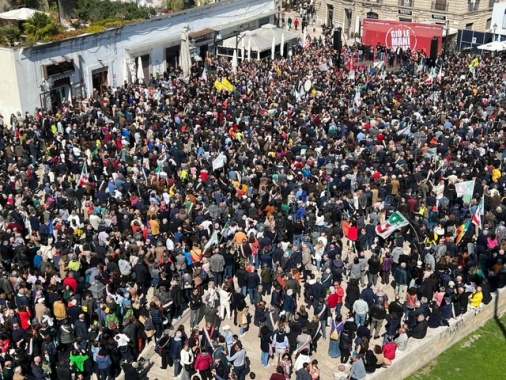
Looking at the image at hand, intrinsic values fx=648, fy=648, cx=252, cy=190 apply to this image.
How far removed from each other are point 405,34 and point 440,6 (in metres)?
9.76

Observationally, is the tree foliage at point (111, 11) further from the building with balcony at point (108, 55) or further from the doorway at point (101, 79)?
the doorway at point (101, 79)

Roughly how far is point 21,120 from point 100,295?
17562 millimetres

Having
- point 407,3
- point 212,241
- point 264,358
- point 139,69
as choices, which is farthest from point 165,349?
point 407,3

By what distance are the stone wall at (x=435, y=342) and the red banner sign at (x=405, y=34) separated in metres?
29.9

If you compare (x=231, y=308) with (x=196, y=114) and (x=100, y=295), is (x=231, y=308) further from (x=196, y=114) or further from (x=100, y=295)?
(x=196, y=114)

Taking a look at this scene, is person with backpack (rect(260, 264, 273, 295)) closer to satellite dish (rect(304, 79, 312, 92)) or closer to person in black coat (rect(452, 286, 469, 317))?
person in black coat (rect(452, 286, 469, 317))

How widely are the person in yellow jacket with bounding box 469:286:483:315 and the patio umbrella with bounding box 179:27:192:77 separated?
25586 millimetres

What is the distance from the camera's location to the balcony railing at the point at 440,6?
169 feet

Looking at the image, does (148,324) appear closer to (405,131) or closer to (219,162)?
(219,162)

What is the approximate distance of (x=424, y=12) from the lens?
52.7m

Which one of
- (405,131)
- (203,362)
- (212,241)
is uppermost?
(405,131)

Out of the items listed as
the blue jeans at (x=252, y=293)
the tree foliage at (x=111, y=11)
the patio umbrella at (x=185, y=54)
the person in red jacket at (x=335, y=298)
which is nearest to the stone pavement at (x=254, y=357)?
the blue jeans at (x=252, y=293)

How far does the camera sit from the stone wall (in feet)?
48.3

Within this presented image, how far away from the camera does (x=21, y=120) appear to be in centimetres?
3025
